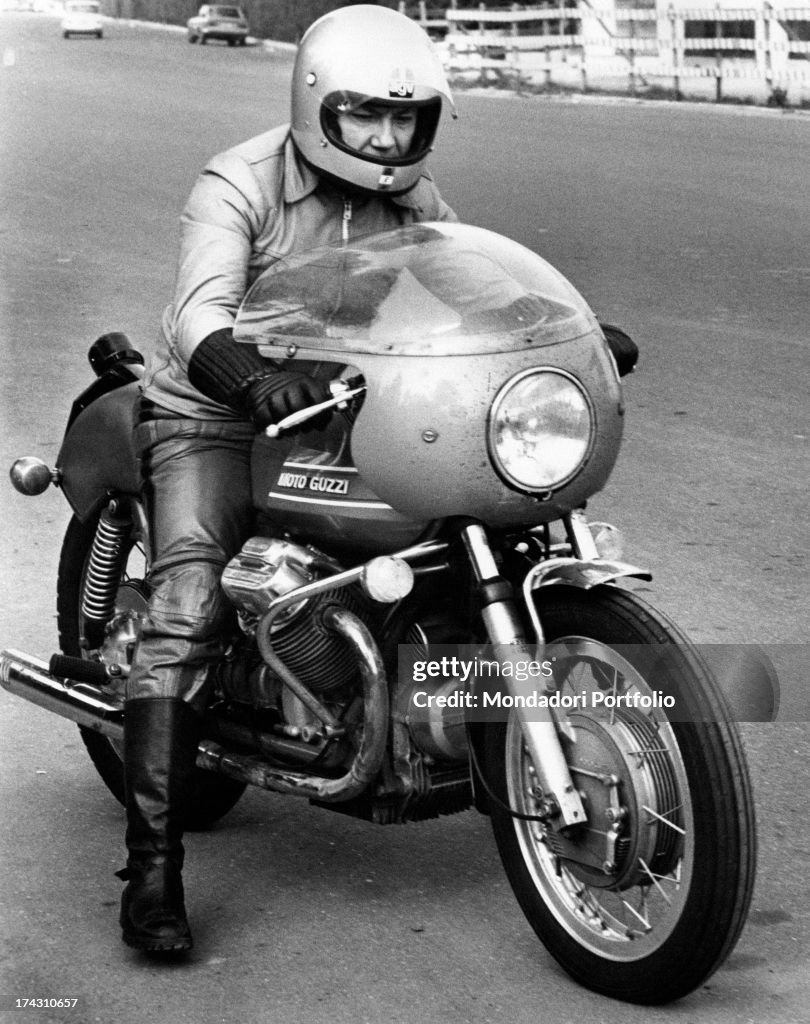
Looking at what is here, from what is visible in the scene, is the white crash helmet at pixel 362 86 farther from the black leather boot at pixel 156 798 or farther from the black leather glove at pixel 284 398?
the black leather boot at pixel 156 798

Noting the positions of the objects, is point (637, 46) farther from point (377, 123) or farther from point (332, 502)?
point (332, 502)

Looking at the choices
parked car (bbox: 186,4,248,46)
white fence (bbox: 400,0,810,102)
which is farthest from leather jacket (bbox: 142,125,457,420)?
parked car (bbox: 186,4,248,46)

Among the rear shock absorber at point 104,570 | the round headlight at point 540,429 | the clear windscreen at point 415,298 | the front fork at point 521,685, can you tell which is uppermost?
the clear windscreen at point 415,298

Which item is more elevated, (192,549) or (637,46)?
(192,549)

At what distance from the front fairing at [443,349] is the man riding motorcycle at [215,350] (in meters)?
0.17

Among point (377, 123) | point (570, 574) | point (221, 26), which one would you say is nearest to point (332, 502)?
point (570, 574)

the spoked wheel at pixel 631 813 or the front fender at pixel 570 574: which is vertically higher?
the front fender at pixel 570 574

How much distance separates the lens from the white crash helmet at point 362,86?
12.2 feet

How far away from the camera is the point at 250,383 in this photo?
3.45 meters

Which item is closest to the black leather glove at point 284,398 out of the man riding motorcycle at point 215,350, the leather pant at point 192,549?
the man riding motorcycle at point 215,350

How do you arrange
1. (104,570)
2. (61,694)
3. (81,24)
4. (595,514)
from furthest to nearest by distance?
1. (81,24)
2. (595,514)
3. (104,570)
4. (61,694)

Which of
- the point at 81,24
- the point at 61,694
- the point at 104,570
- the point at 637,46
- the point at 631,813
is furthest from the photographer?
the point at 81,24

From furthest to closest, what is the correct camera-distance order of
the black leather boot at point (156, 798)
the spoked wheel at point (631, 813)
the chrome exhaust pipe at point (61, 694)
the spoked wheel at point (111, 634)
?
the spoked wheel at point (111, 634)
the chrome exhaust pipe at point (61, 694)
the black leather boot at point (156, 798)
the spoked wheel at point (631, 813)

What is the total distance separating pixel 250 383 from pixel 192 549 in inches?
17.3
